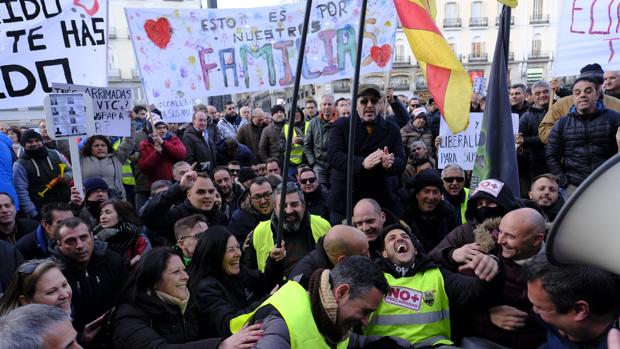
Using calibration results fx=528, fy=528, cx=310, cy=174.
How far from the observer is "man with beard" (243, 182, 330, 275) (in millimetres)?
3953

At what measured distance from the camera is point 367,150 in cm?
437

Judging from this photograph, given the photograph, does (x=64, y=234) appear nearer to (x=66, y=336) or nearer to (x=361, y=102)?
(x=66, y=336)

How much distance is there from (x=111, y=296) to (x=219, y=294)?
912mm

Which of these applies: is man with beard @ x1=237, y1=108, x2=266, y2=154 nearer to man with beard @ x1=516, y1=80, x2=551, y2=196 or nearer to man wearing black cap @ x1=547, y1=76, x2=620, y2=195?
man with beard @ x1=516, y1=80, x2=551, y2=196

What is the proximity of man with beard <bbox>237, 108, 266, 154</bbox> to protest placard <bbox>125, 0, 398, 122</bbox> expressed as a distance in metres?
1.59

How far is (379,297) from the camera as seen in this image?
2.19 metres

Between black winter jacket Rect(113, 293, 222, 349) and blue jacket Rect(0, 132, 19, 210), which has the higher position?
blue jacket Rect(0, 132, 19, 210)

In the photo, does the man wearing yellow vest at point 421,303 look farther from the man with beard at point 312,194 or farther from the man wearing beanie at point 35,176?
the man wearing beanie at point 35,176

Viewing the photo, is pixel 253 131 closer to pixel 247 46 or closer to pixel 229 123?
pixel 229 123

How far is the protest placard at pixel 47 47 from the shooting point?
190 inches

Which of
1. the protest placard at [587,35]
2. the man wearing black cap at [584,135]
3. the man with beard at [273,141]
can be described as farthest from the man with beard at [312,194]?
the protest placard at [587,35]

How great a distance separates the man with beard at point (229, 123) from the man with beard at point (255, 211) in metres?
3.95

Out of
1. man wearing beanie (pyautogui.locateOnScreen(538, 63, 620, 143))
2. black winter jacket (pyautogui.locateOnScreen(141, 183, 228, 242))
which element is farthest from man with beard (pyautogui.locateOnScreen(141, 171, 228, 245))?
man wearing beanie (pyautogui.locateOnScreen(538, 63, 620, 143))

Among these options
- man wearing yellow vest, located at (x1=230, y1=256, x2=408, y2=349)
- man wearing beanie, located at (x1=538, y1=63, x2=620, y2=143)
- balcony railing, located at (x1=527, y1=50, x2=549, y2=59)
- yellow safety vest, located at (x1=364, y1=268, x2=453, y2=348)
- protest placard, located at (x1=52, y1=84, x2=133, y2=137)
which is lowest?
yellow safety vest, located at (x1=364, y1=268, x2=453, y2=348)
